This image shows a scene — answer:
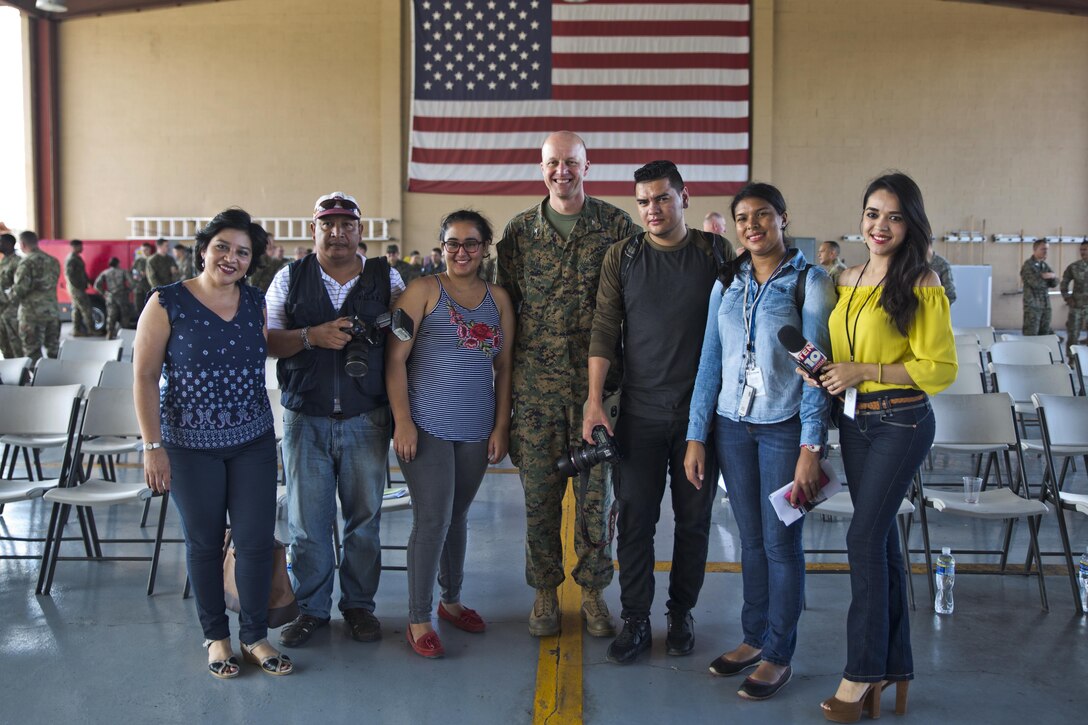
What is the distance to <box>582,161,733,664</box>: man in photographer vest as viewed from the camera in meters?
2.94

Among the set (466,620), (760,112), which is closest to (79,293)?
(760,112)

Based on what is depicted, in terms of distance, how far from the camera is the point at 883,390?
98.2 inches

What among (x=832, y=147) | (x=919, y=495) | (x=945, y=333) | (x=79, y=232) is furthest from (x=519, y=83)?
(x=945, y=333)

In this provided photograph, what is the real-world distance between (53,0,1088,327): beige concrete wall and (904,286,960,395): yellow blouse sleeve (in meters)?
13.0

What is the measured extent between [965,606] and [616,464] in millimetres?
1705

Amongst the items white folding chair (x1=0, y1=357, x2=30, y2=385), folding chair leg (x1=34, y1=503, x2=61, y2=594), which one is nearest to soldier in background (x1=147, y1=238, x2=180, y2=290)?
white folding chair (x1=0, y1=357, x2=30, y2=385)

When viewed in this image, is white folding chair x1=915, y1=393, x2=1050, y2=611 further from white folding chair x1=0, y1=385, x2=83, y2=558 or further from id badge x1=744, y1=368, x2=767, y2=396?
white folding chair x1=0, y1=385, x2=83, y2=558

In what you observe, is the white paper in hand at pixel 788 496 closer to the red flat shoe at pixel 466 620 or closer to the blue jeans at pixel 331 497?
the red flat shoe at pixel 466 620

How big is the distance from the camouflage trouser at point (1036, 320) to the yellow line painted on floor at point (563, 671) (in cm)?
1098

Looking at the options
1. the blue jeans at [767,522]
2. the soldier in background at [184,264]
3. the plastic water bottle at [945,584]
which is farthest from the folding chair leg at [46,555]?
the soldier in background at [184,264]

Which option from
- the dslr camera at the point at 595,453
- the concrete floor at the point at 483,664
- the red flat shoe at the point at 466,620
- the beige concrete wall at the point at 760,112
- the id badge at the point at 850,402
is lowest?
the concrete floor at the point at 483,664

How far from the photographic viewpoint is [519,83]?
14906mm

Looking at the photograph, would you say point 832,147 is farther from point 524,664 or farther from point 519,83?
point 524,664

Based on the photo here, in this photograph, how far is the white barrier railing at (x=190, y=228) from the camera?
615 inches
